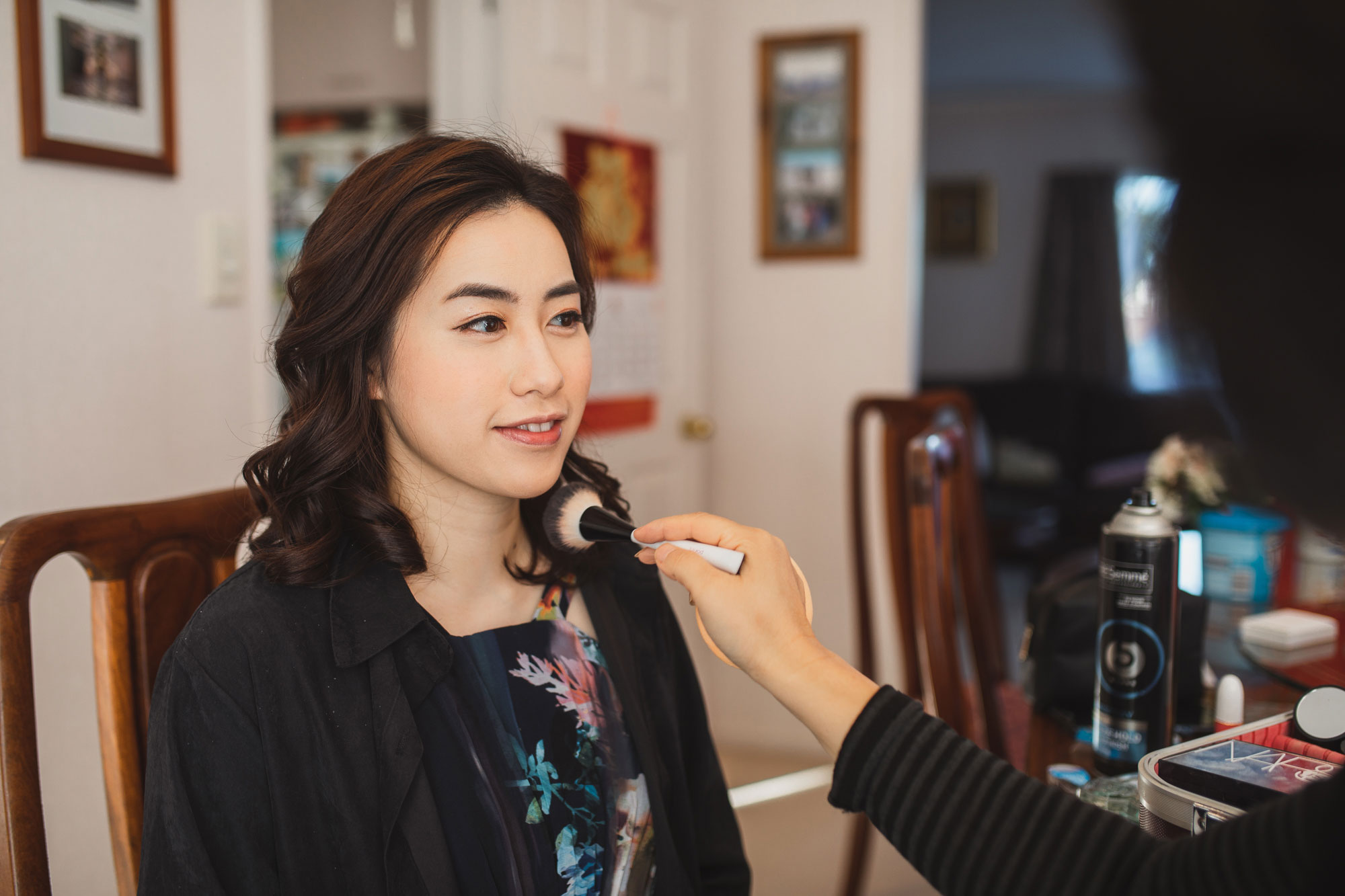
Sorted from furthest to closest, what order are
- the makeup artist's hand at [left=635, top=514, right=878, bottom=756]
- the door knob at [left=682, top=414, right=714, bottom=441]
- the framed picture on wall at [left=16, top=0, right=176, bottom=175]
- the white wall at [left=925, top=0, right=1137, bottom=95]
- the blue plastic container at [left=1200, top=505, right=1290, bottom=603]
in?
the white wall at [left=925, top=0, right=1137, bottom=95] < the door knob at [left=682, top=414, right=714, bottom=441] < the blue plastic container at [left=1200, top=505, right=1290, bottom=603] < the framed picture on wall at [left=16, top=0, right=176, bottom=175] < the makeup artist's hand at [left=635, top=514, right=878, bottom=756]

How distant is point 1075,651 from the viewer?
1151 millimetres

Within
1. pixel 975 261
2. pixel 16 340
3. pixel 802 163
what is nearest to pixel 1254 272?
pixel 16 340

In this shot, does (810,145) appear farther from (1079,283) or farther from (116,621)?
(1079,283)

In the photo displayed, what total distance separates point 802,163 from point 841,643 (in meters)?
1.45

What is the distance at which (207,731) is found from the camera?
873mm

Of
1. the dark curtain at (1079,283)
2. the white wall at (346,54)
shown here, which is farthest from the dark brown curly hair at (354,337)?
the dark curtain at (1079,283)

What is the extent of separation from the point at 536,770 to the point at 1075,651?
0.61 m

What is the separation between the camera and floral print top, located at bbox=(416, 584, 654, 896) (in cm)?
97

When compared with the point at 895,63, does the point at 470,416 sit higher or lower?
lower

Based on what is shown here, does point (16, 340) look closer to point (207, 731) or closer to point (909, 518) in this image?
point (207, 731)

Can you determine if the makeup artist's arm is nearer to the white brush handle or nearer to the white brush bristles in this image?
the white brush handle

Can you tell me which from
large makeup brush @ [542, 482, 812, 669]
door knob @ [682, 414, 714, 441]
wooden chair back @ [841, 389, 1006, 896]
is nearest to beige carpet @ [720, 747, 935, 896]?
wooden chair back @ [841, 389, 1006, 896]

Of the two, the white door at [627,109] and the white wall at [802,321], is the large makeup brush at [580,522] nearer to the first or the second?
the white door at [627,109]

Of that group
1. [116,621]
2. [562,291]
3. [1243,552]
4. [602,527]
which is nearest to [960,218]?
[1243,552]
